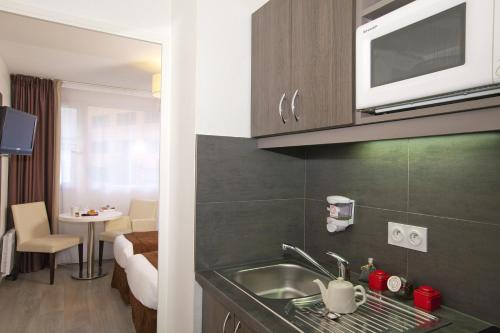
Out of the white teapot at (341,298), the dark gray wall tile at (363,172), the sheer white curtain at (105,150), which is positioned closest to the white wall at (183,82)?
the dark gray wall tile at (363,172)

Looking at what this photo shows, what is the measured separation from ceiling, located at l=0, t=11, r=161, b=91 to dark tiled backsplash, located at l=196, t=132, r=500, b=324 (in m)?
0.93

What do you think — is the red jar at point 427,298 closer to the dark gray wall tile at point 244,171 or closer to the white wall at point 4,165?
the dark gray wall tile at point 244,171

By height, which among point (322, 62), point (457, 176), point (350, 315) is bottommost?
point (350, 315)

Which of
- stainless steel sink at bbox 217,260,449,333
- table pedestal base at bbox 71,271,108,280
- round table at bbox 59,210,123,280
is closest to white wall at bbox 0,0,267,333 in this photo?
stainless steel sink at bbox 217,260,449,333

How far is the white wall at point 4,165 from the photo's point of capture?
3707 mm

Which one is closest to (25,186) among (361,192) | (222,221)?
(222,221)

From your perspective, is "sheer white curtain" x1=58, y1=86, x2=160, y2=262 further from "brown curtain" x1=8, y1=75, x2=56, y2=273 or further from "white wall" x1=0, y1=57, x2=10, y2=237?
"white wall" x1=0, y1=57, x2=10, y2=237

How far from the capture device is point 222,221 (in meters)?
1.62

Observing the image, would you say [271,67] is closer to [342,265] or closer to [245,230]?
[245,230]

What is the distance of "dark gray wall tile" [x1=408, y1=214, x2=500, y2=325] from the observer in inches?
42.1

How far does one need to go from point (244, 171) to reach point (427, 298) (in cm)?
95

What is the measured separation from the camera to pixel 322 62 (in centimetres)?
123

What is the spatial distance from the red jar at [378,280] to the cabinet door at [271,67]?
0.72 metres

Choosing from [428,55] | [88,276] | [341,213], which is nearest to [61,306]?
[88,276]
